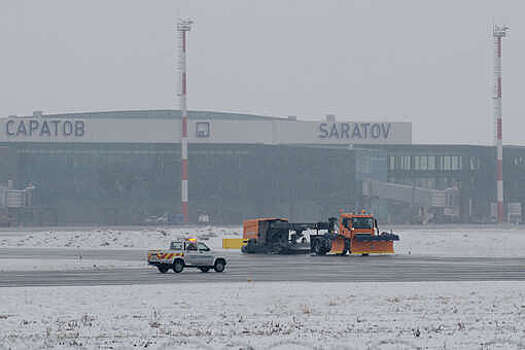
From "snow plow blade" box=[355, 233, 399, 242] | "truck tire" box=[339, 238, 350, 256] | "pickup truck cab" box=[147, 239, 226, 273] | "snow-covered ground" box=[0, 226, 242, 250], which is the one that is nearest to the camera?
"pickup truck cab" box=[147, 239, 226, 273]

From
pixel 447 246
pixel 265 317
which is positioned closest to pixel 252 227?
pixel 447 246

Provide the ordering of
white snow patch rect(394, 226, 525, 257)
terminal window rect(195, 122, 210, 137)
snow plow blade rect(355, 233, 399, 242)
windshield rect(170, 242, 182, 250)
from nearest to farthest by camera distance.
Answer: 1. windshield rect(170, 242, 182, 250)
2. snow plow blade rect(355, 233, 399, 242)
3. white snow patch rect(394, 226, 525, 257)
4. terminal window rect(195, 122, 210, 137)

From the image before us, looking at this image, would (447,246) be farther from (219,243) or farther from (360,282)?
(360,282)

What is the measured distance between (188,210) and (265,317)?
104m

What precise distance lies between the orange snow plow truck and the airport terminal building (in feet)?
221

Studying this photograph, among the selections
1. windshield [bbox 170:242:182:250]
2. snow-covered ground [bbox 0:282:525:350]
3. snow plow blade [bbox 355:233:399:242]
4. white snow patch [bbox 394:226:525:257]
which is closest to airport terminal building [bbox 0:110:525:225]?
white snow patch [bbox 394:226:525:257]

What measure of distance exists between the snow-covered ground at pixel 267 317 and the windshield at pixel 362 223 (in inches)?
974

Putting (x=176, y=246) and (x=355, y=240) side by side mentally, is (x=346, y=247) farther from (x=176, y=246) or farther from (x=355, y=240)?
(x=176, y=246)

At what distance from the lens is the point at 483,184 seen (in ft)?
435

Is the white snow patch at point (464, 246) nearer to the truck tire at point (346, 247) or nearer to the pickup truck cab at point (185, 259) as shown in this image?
the truck tire at point (346, 247)

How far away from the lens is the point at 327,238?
171ft

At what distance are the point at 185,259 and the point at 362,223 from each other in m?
18.3

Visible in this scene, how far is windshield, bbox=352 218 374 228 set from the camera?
52.9 meters

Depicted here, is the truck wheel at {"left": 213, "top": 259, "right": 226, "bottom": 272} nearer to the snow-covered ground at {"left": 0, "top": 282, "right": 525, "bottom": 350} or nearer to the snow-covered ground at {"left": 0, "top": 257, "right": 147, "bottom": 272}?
the snow-covered ground at {"left": 0, "top": 257, "right": 147, "bottom": 272}
